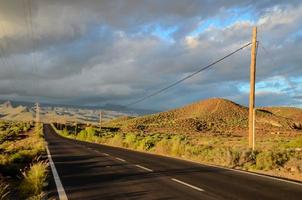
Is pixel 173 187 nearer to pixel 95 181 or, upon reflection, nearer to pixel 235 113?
pixel 95 181

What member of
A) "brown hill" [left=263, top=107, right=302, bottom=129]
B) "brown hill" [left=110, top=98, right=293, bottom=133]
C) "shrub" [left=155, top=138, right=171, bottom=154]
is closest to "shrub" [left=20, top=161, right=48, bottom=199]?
"shrub" [left=155, top=138, right=171, bottom=154]

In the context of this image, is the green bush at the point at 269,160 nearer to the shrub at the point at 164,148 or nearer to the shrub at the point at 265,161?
the shrub at the point at 265,161

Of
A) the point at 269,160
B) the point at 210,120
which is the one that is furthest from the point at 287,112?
the point at 269,160

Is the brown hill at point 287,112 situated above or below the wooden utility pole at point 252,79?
above

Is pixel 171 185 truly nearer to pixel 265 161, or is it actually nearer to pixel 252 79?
pixel 265 161

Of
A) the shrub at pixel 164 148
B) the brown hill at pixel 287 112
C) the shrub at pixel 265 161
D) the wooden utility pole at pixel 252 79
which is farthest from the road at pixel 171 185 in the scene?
the brown hill at pixel 287 112

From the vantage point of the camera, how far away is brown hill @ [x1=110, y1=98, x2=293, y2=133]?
111125mm

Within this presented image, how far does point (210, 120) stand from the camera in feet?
412

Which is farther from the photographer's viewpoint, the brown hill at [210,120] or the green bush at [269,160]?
the brown hill at [210,120]

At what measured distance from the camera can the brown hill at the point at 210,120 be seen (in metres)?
111

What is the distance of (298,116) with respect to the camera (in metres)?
151

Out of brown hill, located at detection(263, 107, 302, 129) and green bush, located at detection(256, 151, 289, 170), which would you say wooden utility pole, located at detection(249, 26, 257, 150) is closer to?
green bush, located at detection(256, 151, 289, 170)

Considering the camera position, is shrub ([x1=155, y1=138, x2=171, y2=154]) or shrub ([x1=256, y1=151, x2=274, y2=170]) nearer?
shrub ([x1=256, y1=151, x2=274, y2=170])

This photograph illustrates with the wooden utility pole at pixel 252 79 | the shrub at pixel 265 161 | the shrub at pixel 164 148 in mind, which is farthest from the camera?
the shrub at pixel 164 148
